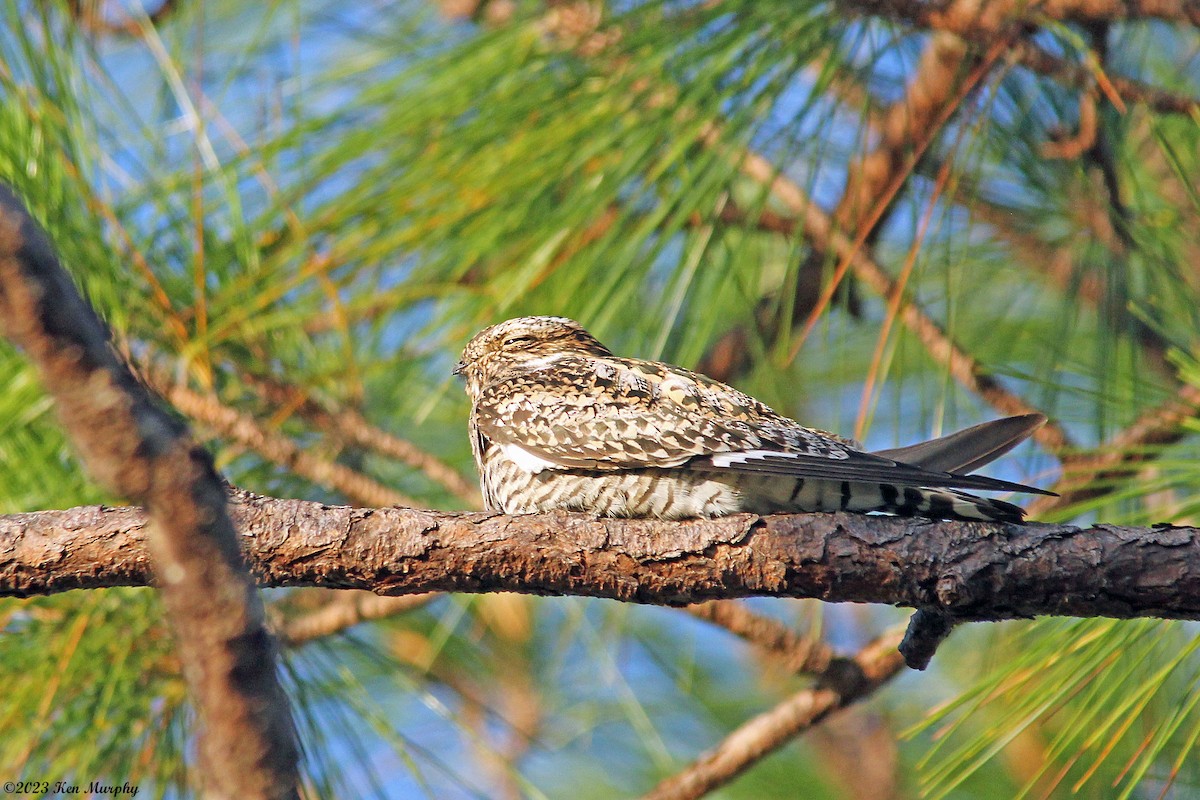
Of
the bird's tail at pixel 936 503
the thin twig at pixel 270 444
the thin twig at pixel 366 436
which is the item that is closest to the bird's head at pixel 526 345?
the thin twig at pixel 366 436

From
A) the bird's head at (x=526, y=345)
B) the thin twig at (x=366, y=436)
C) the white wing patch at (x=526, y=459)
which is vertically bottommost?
the thin twig at (x=366, y=436)

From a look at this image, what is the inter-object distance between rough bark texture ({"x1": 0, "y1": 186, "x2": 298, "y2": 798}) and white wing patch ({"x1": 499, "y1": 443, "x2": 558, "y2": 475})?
1.71 metres

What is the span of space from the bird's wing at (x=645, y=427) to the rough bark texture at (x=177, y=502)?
57.6 inches

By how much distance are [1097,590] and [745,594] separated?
0.54m

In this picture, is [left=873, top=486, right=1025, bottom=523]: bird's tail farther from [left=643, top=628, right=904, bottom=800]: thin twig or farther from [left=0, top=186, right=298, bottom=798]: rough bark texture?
[left=0, top=186, right=298, bottom=798]: rough bark texture

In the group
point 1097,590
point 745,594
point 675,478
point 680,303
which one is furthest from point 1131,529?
point 680,303

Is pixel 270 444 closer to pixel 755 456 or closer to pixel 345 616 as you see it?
pixel 345 616

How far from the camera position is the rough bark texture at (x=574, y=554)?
5.88 ft

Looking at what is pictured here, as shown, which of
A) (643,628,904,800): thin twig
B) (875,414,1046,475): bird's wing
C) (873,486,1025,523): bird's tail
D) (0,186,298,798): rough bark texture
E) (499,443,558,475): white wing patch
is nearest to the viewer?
(0,186,298,798): rough bark texture

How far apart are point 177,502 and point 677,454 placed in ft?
5.46

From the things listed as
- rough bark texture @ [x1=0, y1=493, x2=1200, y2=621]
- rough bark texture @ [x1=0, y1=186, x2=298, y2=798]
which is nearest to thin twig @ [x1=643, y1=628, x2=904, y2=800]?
rough bark texture @ [x1=0, y1=493, x2=1200, y2=621]

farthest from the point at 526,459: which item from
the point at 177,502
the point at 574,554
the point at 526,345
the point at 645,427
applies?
the point at 177,502

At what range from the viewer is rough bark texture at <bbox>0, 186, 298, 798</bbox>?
0.77 metres

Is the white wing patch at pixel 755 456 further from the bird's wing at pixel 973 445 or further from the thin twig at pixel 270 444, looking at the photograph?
the thin twig at pixel 270 444
